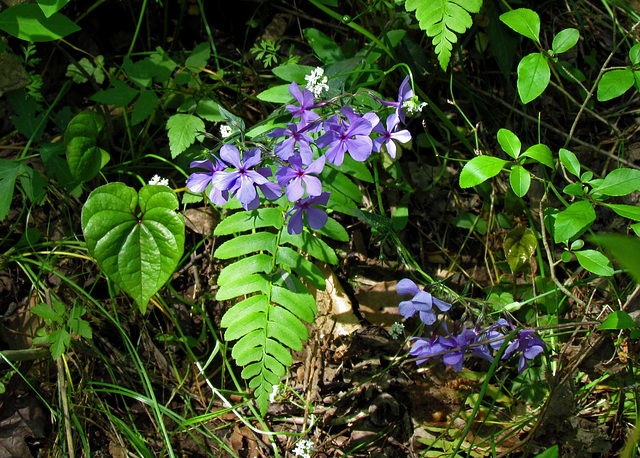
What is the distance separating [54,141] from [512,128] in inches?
104

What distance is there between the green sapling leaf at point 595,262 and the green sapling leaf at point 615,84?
1.90 feet

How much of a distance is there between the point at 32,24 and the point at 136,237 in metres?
1.13

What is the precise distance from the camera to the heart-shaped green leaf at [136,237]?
2012 mm

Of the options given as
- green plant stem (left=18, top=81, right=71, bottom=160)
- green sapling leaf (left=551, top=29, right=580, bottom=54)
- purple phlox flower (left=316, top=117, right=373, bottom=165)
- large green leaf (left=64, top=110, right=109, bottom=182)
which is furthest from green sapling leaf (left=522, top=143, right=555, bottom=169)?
green plant stem (left=18, top=81, right=71, bottom=160)

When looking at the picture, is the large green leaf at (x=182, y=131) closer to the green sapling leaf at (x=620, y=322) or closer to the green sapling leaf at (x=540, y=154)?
the green sapling leaf at (x=540, y=154)

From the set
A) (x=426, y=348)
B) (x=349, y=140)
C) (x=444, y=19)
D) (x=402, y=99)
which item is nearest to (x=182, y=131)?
(x=349, y=140)

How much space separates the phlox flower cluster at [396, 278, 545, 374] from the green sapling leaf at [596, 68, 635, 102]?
3.00 feet

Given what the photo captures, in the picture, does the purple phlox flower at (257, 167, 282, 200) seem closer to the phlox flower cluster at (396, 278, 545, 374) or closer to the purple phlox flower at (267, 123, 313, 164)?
the purple phlox flower at (267, 123, 313, 164)

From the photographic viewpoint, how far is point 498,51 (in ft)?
8.72

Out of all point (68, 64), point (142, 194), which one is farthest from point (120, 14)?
point (142, 194)

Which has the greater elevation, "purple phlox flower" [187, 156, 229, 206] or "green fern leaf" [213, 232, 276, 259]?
"purple phlox flower" [187, 156, 229, 206]

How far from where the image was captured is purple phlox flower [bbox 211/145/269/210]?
1.65 m

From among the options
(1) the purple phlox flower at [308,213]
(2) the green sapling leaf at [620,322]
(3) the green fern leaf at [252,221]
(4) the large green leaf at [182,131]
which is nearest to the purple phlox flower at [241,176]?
(1) the purple phlox flower at [308,213]

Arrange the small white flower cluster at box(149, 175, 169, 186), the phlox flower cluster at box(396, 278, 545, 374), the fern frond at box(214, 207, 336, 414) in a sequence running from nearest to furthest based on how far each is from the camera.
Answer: the phlox flower cluster at box(396, 278, 545, 374) → the fern frond at box(214, 207, 336, 414) → the small white flower cluster at box(149, 175, 169, 186)
